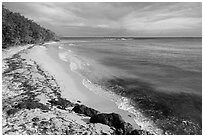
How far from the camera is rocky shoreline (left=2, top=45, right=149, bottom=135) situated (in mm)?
8445

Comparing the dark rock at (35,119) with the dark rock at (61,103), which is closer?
the dark rock at (35,119)

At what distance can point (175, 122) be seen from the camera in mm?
10961

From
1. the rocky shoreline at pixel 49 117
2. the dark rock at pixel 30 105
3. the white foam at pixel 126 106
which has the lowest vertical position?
the white foam at pixel 126 106

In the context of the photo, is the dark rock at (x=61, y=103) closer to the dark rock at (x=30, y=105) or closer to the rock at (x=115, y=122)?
the dark rock at (x=30, y=105)

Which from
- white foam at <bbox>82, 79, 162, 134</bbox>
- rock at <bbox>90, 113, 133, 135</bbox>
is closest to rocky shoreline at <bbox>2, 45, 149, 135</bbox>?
rock at <bbox>90, 113, 133, 135</bbox>

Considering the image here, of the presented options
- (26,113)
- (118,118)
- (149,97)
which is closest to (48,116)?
(26,113)

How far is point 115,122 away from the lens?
9.28 m

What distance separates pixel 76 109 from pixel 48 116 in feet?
5.93

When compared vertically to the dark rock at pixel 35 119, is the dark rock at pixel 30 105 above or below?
above

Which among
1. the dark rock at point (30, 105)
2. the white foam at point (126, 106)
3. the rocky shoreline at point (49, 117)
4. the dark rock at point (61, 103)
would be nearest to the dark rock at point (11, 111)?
the rocky shoreline at point (49, 117)

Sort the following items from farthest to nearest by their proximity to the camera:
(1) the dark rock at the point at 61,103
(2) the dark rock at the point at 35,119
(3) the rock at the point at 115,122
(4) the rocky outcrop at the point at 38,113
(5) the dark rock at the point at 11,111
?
(1) the dark rock at the point at 61,103 → (5) the dark rock at the point at 11,111 → (2) the dark rock at the point at 35,119 → (3) the rock at the point at 115,122 → (4) the rocky outcrop at the point at 38,113

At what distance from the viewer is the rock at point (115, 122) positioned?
8859 millimetres

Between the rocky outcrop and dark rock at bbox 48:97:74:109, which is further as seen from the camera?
dark rock at bbox 48:97:74:109

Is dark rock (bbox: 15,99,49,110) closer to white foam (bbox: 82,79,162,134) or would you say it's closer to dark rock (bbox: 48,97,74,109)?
dark rock (bbox: 48,97,74,109)
